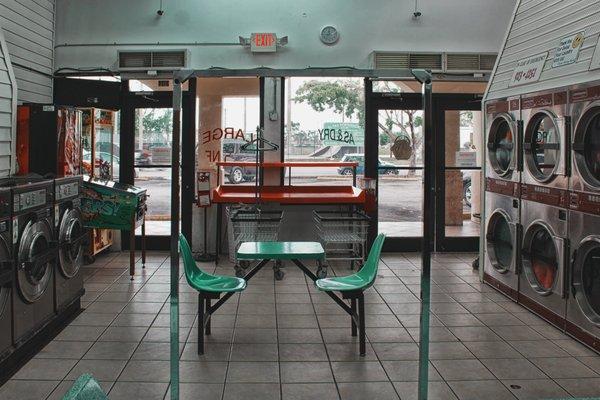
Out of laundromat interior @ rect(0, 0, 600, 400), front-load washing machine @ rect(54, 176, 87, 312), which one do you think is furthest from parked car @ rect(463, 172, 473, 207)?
front-load washing machine @ rect(54, 176, 87, 312)

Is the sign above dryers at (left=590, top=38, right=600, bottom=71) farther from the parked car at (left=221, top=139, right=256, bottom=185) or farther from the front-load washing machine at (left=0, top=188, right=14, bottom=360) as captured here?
the parked car at (left=221, top=139, right=256, bottom=185)

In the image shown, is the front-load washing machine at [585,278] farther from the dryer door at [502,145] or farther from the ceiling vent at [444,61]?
the ceiling vent at [444,61]

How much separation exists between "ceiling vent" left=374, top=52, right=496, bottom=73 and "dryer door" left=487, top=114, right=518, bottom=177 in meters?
2.11

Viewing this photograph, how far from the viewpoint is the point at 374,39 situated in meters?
7.85

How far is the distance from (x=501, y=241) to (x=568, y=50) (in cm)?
212

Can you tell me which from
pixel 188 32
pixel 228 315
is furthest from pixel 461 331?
pixel 188 32

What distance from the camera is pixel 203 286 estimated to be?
426 cm

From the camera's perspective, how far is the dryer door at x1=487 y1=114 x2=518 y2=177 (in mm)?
5570

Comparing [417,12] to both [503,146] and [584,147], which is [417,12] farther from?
[584,147]

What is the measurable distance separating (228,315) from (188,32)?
4415 millimetres

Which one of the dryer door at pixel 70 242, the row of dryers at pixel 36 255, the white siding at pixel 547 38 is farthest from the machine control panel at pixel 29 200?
the white siding at pixel 547 38

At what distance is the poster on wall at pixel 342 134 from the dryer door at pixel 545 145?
122 inches

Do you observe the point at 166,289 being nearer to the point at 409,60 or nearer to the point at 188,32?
the point at 188,32

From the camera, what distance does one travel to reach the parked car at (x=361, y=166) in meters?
8.03
